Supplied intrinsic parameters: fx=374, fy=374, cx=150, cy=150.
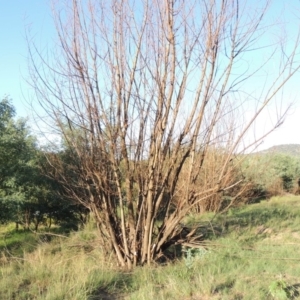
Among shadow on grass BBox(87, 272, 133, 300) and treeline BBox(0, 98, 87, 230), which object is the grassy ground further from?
treeline BBox(0, 98, 87, 230)

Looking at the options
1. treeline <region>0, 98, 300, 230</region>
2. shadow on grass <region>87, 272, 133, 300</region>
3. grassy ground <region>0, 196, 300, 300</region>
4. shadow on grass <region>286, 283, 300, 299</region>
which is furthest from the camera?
treeline <region>0, 98, 300, 230</region>

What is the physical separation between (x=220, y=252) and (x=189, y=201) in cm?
94

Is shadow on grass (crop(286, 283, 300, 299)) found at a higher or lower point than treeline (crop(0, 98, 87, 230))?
lower

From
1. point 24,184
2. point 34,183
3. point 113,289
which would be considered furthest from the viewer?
point 34,183

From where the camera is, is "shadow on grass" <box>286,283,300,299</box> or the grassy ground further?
the grassy ground

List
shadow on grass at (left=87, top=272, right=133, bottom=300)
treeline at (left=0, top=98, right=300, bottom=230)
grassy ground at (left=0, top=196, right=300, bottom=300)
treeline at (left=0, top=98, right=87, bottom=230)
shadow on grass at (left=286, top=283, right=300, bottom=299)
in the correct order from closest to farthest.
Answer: shadow on grass at (left=286, top=283, right=300, bottom=299)
grassy ground at (left=0, top=196, right=300, bottom=300)
shadow on grass at (left=87, top=272, right=133, bottom=300)
treeline at (left=0, top=98, right=300, bottom=230)
treeline at (left=0, top=98, right=87, bottom=230)

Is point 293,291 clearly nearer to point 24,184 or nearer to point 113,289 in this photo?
point 113,289

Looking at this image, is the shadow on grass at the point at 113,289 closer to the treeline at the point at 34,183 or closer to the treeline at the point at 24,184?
the treeline at the point at 34,183

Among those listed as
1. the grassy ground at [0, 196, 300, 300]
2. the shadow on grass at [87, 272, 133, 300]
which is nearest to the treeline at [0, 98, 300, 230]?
the grassy ground at [0, 196, 300, 300]

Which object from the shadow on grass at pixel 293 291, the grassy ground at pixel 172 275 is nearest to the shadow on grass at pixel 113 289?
the grassy ground at pixel 172 275

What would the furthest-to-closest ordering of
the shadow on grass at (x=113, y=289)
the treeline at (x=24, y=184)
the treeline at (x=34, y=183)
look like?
the treeline at (x=24, y=184)
the treeline at (x=34, y=183)
the shadow on grass at (x=113, y=289)

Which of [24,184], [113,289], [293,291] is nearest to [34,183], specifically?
[24,184]

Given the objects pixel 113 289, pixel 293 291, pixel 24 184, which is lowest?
pixel 293 291

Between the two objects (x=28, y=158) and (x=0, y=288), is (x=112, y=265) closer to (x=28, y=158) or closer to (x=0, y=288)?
(x=0, y=288)
